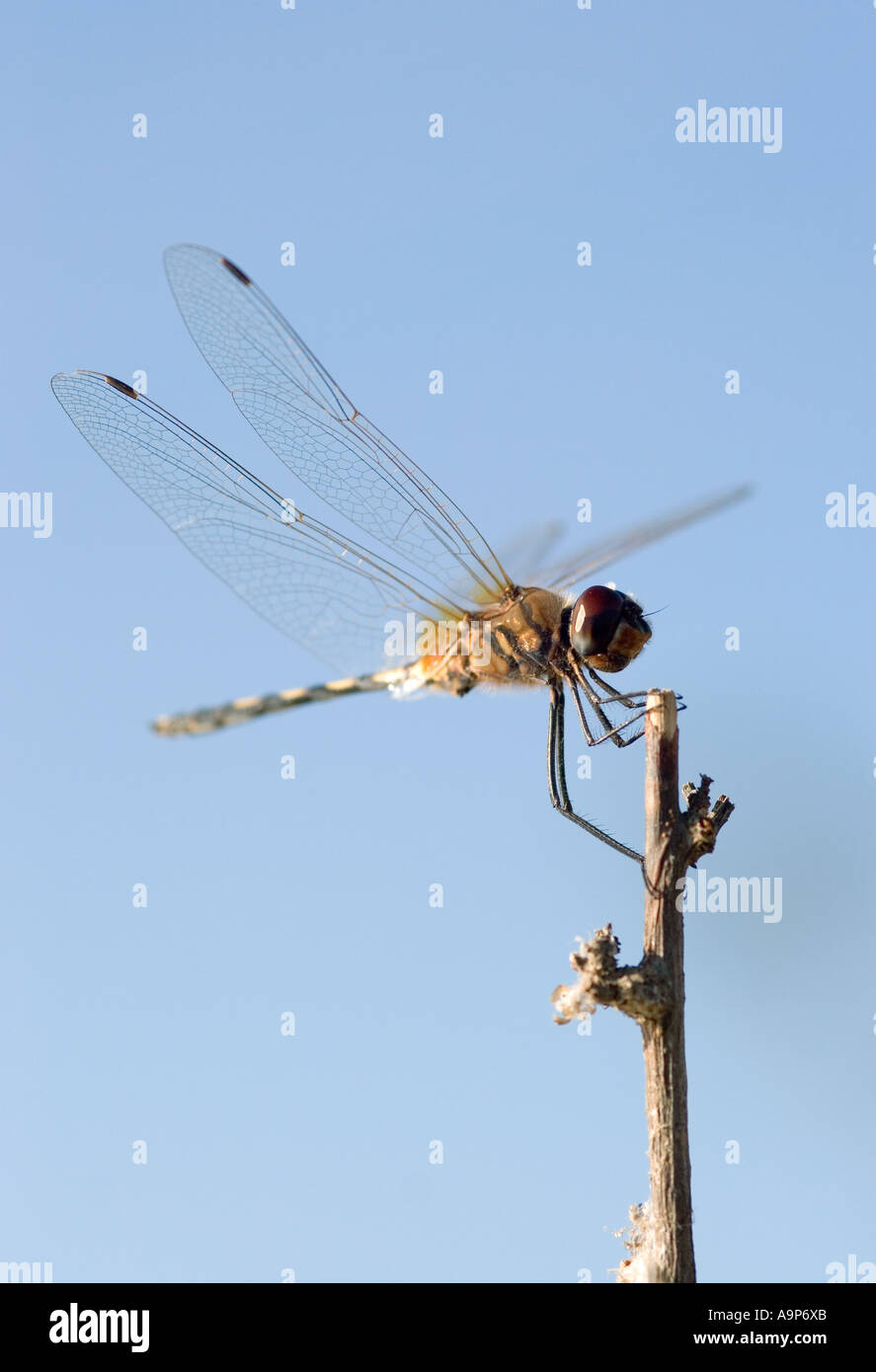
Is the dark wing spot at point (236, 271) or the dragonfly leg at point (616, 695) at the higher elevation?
the dark wing spot at point (236, 271)

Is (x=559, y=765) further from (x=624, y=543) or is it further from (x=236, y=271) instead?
(x=236, y=271)

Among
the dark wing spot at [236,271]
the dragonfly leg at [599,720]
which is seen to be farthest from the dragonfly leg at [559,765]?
the dark wing spot at [236,271]

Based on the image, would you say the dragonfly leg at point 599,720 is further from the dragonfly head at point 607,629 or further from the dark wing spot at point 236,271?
the dark wing spot at point 236,271


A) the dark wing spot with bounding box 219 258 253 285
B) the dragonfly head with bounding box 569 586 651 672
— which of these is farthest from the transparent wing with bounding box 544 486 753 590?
the dark wing spot with bounding box 219 258 253 285

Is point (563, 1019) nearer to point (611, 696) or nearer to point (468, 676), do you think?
point (611, 696)

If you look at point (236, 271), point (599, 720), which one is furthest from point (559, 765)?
point (236, 271)

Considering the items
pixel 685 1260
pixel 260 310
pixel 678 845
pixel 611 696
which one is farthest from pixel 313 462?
pixel 685 1260
